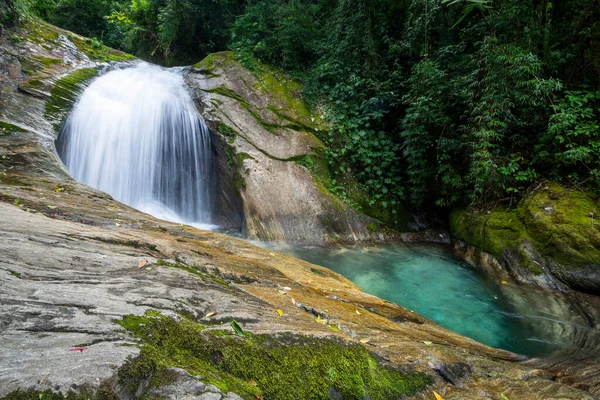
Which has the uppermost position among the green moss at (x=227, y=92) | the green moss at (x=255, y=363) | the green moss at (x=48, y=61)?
the green moss at (x=227, y=92)

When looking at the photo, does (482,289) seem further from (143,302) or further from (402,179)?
(143,302)

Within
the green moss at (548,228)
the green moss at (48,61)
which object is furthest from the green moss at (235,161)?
the green moss at (548,228)

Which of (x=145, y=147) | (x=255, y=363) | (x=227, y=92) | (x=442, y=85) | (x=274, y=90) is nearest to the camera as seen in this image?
(x=255, y=363)

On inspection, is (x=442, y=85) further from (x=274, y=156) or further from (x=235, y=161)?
(x=235, y=161)

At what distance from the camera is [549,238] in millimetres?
6098

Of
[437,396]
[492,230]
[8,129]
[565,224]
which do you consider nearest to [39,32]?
[8,129]

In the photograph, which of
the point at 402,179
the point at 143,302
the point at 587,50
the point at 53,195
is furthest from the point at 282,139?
the point at 143,302

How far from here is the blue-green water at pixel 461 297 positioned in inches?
193

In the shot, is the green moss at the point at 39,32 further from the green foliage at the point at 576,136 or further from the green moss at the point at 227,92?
the green foliage at the point at 576,136

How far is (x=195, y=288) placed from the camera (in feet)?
8.03

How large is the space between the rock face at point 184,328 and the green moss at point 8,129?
5.41 ft

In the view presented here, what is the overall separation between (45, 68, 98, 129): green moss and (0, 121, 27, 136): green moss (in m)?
1.05

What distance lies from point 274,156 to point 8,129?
222 inches

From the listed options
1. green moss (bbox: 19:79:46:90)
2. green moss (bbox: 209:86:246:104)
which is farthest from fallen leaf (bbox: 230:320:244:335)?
green moss (bbox: 209:86:246:104)
